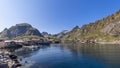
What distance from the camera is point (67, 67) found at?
84812mm

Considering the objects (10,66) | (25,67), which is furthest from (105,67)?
(10,66)

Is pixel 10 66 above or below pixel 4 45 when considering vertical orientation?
below

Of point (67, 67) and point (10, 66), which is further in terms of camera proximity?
point (67, 67)

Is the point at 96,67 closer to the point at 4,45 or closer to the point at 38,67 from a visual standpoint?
the point at 38,67

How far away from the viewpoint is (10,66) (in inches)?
2869

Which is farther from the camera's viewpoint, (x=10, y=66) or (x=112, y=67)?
(x=112, y=67)

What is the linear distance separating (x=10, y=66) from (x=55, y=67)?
21761 millimetres

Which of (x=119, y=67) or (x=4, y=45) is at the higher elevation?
(x=4, y=45)

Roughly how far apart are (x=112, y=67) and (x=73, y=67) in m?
18.2

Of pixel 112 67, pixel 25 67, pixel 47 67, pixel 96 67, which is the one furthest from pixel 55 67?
pixel 112 67

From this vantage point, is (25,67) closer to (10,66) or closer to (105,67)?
(10,66)

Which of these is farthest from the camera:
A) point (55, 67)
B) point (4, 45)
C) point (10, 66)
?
point (4, 45)

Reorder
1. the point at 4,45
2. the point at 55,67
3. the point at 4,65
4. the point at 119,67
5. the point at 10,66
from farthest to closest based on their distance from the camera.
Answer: the point at 4,45 < the point at 55,67 < the point at 119,67 < the point at 10,66 < the point at 4,65

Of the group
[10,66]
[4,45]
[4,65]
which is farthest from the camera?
[4,45]
